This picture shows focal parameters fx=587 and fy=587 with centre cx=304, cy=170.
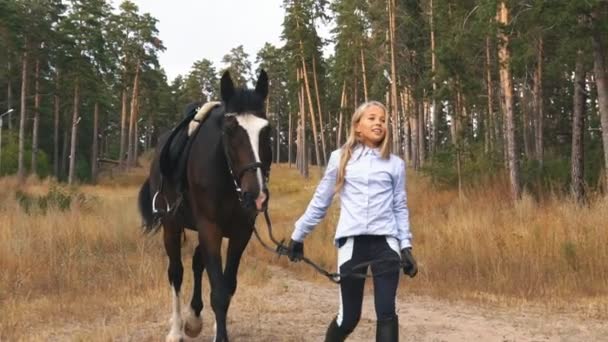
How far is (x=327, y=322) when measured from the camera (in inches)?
253

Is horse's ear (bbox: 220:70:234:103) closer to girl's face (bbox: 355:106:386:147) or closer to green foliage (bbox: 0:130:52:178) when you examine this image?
girl's face (bbox: 355:106:386:147)

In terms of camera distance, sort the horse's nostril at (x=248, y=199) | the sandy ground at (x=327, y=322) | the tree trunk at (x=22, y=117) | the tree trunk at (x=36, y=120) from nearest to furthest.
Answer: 1. the horse's nostril at (x=248, y=199)
2. the sandy ground at (x=327, y=322)
3. the tree trunk at (x=22, y=117)
4. the tree trunk at (x=36, y=120)

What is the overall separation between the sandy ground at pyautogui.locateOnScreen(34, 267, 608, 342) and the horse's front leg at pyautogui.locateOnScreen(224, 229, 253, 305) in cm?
75

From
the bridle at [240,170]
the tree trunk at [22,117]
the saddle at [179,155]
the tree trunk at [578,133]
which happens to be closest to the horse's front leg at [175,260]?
the saddle at [179,155]

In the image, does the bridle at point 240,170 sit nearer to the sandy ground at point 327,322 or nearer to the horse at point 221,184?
the horse at point 221,184

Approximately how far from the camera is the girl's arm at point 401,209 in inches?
147

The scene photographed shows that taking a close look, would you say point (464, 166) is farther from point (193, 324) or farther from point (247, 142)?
point (247, 142)

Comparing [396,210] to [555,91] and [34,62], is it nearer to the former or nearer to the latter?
[555,91]

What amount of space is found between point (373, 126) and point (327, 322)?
3292 mm

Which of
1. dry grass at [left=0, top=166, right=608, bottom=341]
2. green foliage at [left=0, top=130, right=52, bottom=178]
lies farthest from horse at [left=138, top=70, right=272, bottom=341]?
green foliage at [left=0, top=130, right=52, bottom=178]

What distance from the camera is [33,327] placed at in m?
6.21

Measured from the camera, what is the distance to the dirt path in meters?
5.77

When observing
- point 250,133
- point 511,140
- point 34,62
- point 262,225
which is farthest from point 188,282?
point 34,62

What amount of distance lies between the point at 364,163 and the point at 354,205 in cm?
28
